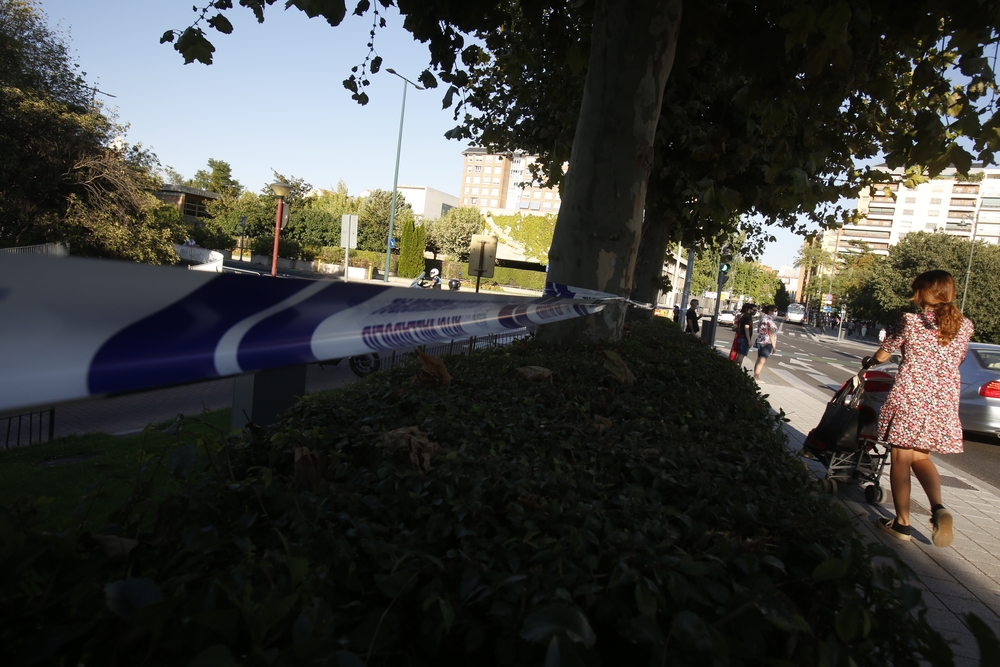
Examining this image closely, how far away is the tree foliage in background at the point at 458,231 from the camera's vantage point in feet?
241

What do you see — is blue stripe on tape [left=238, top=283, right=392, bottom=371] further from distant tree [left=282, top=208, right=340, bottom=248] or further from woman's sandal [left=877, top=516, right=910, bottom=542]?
distant tree [left=282, top=208, right=340, bottom=248]

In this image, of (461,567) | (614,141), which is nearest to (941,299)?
(614,141)

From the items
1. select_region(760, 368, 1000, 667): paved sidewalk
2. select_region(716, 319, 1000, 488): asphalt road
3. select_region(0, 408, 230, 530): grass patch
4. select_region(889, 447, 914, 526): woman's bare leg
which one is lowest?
select_region(0, 408, 230, 530): grass patch

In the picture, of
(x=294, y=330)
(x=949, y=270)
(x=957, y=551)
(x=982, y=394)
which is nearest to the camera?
(x=294, y=330)

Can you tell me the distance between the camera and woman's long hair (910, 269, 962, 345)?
15.2ft

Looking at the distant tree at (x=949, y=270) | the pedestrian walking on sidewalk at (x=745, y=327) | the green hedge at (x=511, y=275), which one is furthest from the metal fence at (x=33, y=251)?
the green hedge at (x=511, y=275)

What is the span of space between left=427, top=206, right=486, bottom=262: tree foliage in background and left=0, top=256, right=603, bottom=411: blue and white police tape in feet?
236

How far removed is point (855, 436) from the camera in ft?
18.3

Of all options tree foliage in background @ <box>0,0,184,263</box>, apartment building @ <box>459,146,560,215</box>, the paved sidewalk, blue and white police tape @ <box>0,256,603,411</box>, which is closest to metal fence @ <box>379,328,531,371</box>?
blue and white police tape @ <box>0,256,603,411</box>

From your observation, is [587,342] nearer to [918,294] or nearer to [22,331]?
[918,294]

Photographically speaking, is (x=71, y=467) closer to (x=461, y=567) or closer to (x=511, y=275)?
(x=461, y=567)

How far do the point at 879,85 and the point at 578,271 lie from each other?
9.83ft

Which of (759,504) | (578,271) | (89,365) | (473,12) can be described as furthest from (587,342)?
(89,365)

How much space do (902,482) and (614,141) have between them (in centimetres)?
343
